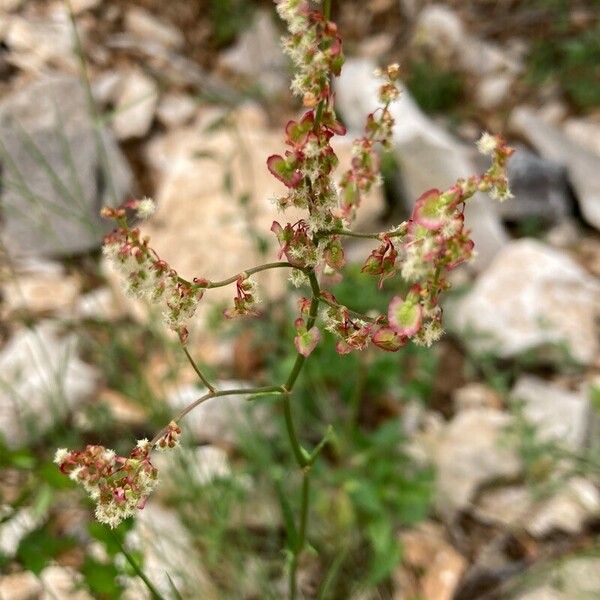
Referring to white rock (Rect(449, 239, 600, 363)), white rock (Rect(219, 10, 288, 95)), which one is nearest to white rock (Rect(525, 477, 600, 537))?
white rock (Rect(449, 239, 600, 363))

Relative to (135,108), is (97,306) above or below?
below

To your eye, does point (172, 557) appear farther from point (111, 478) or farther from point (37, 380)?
point (111, 478)

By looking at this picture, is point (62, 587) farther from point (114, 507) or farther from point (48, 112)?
point (48, 112)

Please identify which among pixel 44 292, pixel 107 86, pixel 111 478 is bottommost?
pixel 111 478

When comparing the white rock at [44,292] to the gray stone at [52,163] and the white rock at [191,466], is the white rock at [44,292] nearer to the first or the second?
the gray stone at [52,163]

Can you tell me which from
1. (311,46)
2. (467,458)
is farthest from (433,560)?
(311,46)

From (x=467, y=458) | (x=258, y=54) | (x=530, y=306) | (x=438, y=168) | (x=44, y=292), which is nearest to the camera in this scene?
(x=467, y=458)

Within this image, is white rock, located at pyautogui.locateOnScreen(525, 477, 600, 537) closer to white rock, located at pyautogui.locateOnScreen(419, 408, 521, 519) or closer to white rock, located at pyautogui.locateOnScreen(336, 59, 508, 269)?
white rock, located at pyautogui.locateOnScreen(419, 408, 521, 519)
